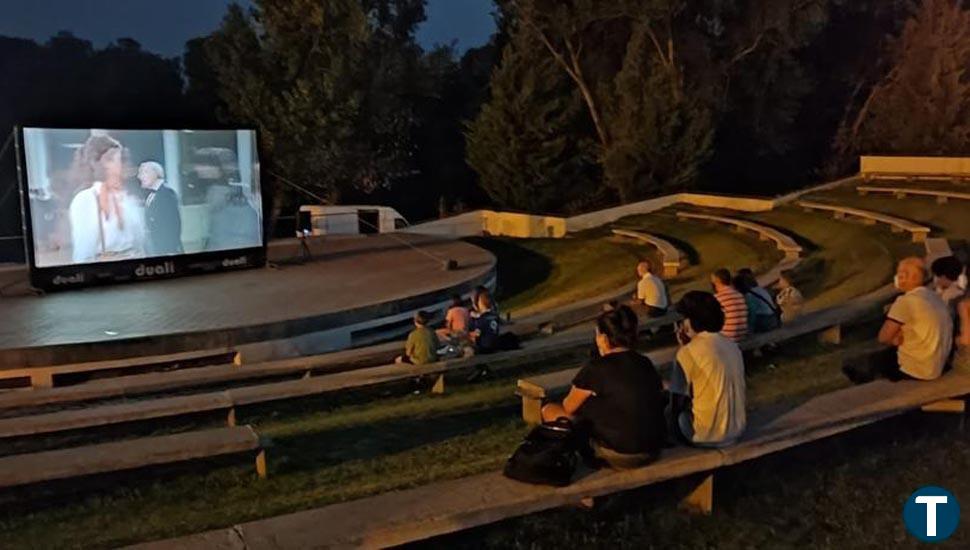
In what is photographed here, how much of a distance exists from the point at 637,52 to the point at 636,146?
10.8 ft

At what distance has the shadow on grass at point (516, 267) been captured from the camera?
1938 cm

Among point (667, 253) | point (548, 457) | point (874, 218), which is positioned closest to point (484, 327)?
point (548, 457)

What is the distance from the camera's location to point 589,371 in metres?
4.78

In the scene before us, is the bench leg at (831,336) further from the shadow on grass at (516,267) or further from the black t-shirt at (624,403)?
the shadow on grass at (516,267)

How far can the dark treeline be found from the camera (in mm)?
28656

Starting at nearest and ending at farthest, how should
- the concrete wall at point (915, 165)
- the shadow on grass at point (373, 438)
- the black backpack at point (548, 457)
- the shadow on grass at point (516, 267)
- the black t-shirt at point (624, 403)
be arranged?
the black backpack at point (548, 457), the black t-shirt at point (624, 403), the shadow on grass at point (373, 438), the shadow on grass at point (516, 267), the concrete wall at point (915, 165)

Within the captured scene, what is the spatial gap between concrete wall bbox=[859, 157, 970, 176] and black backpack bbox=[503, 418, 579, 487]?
25071 mm

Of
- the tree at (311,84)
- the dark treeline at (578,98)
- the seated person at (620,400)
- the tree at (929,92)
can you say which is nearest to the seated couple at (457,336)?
the seated person at (620,400)

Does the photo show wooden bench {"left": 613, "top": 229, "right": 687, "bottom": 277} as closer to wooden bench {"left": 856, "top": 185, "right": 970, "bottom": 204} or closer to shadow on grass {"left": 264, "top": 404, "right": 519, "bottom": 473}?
wooden bench {"left": 856, "top": 185, "right": 970, "bottom": 204}

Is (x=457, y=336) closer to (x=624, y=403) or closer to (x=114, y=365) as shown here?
(x=114, y=365)

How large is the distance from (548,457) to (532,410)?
2178 millimetres

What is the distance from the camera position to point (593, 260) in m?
21.0

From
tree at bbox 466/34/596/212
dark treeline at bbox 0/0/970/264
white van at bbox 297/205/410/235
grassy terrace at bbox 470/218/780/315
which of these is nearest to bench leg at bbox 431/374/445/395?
grassy terrace at bbox 470/218/780/315

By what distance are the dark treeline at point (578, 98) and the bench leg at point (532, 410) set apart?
68.6 feet
